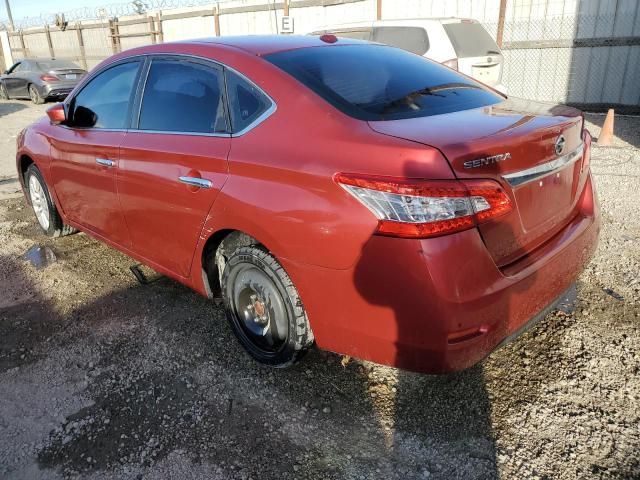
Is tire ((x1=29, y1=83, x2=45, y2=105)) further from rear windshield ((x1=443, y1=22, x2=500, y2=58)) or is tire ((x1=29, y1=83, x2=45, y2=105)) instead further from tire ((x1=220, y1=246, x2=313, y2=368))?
tire ((x1=220, y1=246, x2=313, y2=368))

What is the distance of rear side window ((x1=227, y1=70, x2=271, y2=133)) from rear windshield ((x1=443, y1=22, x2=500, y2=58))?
5709 mm

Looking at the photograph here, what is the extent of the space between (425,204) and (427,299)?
358mm

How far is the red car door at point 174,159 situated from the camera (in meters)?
2.77

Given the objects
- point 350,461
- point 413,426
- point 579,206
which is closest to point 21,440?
point 350,461

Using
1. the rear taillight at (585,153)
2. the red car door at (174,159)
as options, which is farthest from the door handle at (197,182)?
the rear taillight at (585,153)

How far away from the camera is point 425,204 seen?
198cm

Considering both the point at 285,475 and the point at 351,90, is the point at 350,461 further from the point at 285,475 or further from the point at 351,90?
the point at 351,90

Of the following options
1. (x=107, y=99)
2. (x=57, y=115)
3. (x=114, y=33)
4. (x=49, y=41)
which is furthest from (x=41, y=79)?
(x=107, y=99)

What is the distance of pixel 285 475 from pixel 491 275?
1.17m

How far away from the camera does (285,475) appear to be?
2184mm

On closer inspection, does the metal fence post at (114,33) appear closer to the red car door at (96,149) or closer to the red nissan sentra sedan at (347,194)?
the red car door at (96,149)

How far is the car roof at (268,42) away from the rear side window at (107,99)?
578 mm

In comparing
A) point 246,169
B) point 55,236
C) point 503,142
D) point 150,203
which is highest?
point 503,142

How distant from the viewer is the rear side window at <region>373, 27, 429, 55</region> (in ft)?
25.3
